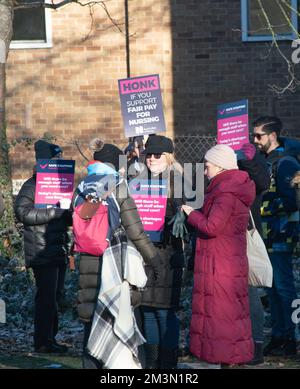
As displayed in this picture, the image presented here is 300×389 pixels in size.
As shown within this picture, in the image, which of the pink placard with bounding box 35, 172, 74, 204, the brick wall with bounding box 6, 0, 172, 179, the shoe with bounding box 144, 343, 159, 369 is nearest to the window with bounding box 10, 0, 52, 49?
the brick wall with bounding box 6, 0, 172, 179

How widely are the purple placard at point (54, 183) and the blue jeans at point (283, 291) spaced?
6.24 ft

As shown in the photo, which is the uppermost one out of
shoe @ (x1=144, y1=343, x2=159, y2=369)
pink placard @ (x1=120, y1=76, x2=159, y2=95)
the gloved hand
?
pink placard @ (x1=120, y1=76, x2=159, y2=95)

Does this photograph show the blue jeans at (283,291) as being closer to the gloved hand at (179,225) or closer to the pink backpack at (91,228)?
the gloved hand at (179,225)

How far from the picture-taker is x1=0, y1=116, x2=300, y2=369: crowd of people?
7.41 m

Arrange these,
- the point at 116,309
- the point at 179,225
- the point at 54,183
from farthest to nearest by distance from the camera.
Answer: the point at 54,183, the point at 179,225, the point at 116,309

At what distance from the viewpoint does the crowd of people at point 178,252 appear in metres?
7.41

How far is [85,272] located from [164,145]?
1360 mm

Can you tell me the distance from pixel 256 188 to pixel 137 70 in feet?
27.4

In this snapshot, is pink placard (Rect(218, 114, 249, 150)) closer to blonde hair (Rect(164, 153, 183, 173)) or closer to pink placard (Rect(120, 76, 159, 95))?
blonde hair (Rect(164, 153, 183, 173))

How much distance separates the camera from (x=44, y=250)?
9.51 meters

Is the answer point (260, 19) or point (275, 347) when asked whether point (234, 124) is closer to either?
point (275, 347)

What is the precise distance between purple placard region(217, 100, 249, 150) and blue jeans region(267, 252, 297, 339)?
103 cm

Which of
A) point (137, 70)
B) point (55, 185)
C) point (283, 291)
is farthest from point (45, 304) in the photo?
point (137, 70)
